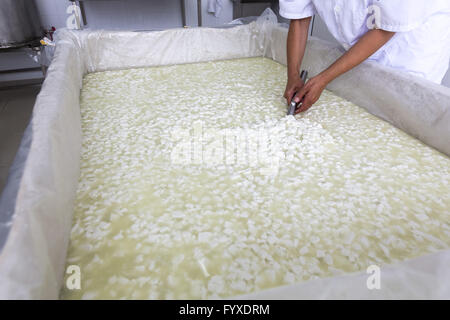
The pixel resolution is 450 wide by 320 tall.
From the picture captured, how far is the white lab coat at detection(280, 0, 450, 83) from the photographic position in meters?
1.02

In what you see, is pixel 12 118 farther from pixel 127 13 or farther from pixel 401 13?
pixel 401 13

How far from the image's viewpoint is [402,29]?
3.27 ft

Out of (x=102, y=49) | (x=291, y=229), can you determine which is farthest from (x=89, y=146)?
(x=102, y=49)

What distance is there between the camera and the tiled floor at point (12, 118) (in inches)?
86.0

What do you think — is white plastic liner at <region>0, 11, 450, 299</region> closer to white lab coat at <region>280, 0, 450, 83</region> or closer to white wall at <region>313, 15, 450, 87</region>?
white lab coat at <region>280, 0, 450, 83</region>

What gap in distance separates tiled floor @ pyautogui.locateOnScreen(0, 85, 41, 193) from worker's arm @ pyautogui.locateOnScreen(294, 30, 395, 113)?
1982 mm

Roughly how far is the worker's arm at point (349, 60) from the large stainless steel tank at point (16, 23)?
286cm

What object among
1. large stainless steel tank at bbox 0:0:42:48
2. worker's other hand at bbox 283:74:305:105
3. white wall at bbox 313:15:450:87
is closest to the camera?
worker's other hand at bbox 283:74:305:105

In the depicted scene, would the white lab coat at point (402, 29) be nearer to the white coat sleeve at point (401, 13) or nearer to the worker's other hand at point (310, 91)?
the white coat sleeve at point (401, 13)

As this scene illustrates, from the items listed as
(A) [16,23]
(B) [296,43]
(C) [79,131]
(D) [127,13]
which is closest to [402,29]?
(B) [296,43]

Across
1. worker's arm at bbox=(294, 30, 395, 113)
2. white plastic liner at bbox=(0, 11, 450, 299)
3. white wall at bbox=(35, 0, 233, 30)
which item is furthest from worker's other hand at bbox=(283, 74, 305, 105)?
white wall at bbox=(35, 0, 233, 30)

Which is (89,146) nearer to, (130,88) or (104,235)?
(104,235)

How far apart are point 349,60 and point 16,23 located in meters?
3.04

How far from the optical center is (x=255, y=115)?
1.25m
